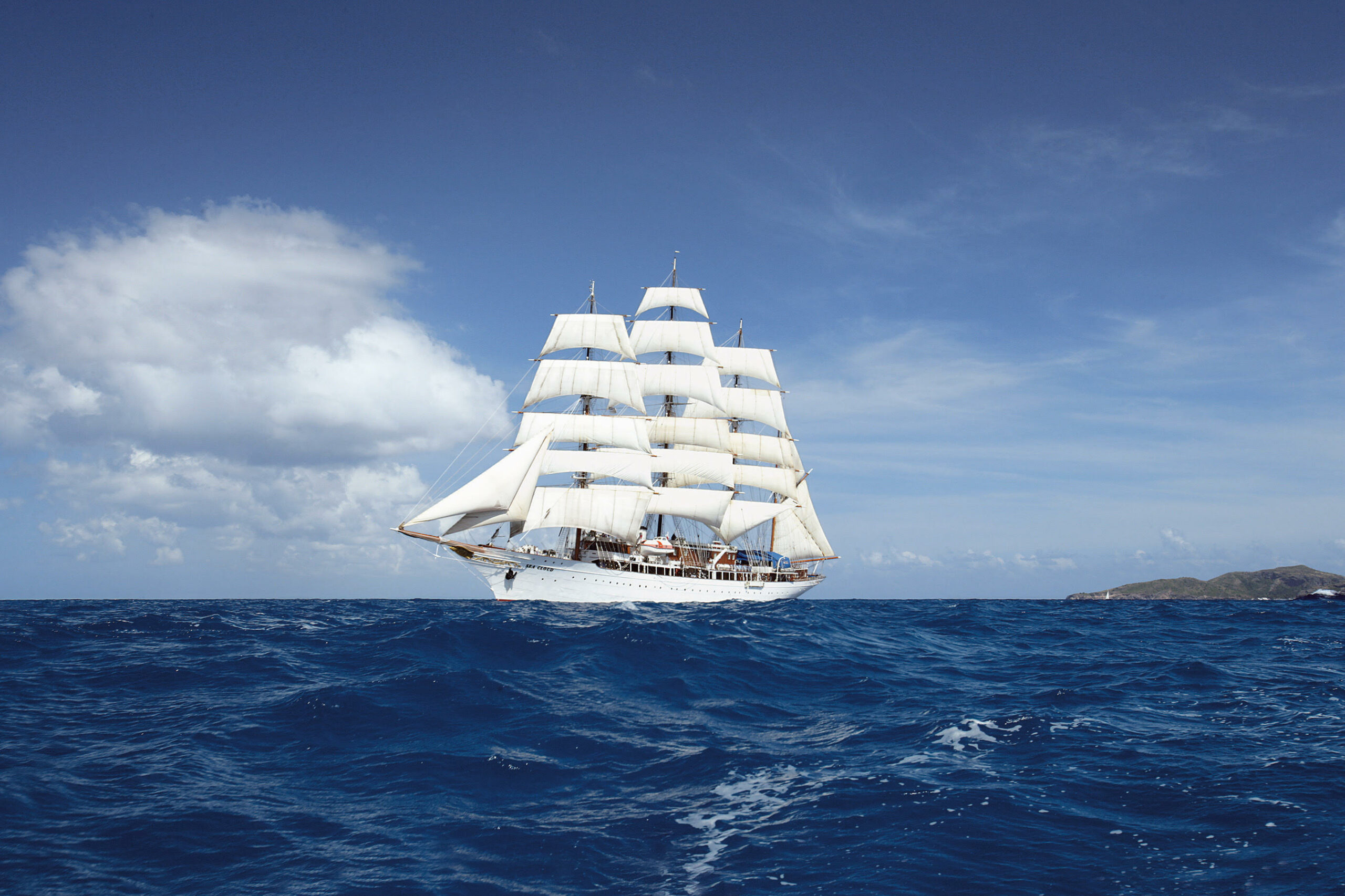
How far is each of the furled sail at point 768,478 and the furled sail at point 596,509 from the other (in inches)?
853

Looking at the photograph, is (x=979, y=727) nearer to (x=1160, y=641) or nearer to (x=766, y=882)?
(x=766, y=882)

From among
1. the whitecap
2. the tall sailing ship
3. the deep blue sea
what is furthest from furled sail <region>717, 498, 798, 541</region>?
the whitecap

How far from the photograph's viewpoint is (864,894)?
1018cm

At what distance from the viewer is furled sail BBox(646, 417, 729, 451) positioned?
98750mm

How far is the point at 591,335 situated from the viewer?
278ft

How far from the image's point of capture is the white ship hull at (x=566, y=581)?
242ft

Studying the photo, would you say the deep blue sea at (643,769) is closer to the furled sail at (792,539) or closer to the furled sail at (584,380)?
the furled sail at (584,380)

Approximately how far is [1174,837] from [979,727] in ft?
21.9

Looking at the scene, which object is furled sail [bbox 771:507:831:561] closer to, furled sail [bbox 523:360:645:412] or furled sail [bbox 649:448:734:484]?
furled sail [bbox 649:448:734:484]

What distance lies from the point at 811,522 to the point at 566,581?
146 ft

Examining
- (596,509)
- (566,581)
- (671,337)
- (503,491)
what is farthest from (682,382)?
(503,491)

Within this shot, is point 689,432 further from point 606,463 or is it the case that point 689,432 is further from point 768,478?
point 606,463

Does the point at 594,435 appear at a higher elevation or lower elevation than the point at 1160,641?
higher

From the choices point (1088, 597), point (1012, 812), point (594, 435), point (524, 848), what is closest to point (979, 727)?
point (1012, 812)
